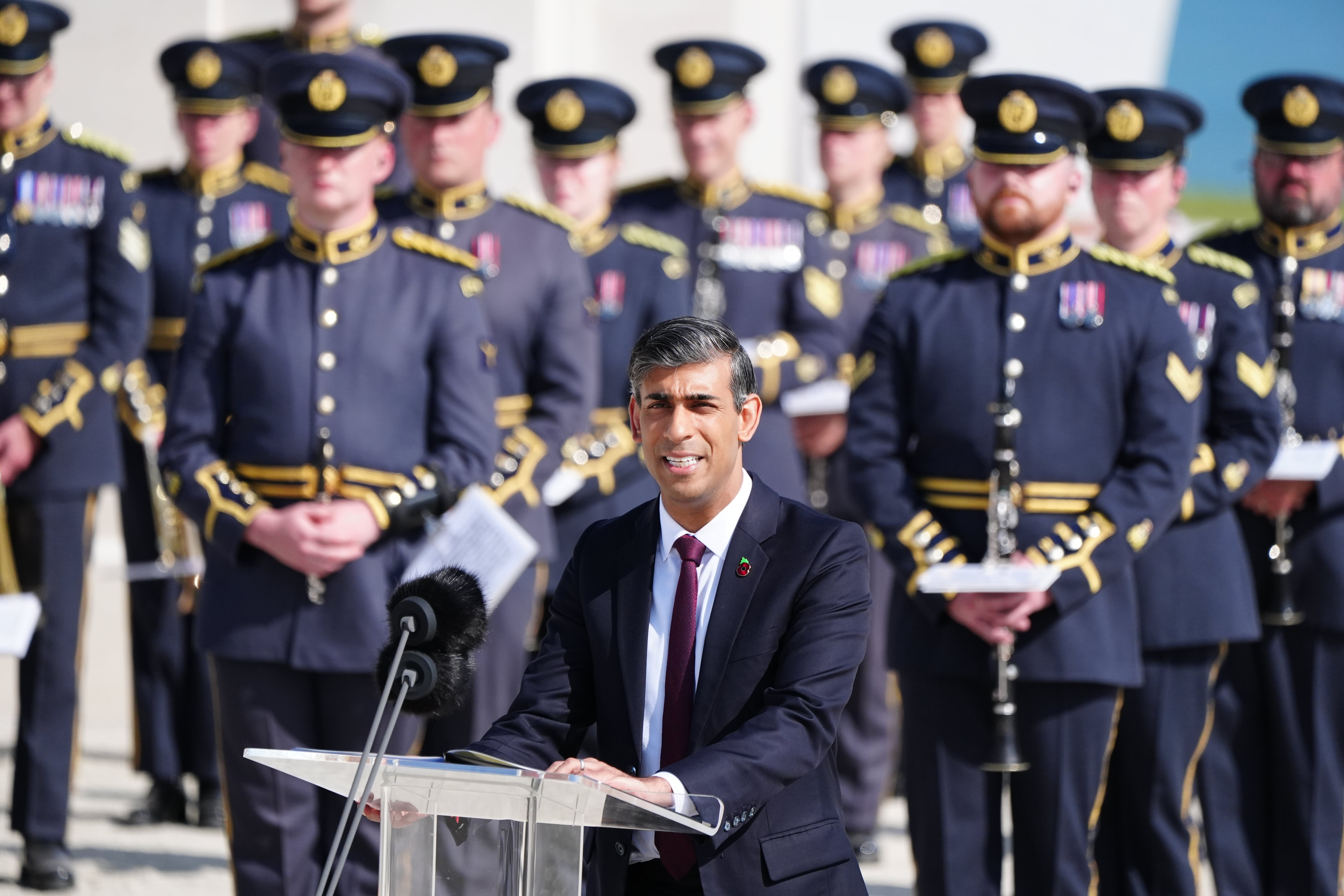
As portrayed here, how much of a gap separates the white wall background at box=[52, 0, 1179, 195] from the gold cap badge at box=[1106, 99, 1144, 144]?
5193 mm

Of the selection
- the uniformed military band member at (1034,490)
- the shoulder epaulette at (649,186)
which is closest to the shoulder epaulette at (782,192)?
the shoulder epaulette at (649,186)

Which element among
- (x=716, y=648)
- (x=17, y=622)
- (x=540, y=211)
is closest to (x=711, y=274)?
(x=540, y=211)

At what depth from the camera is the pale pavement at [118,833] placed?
5.75m

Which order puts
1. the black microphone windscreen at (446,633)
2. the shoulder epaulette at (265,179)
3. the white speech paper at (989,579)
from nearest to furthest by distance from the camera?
the black microphone windscreen at (446,633) → the white speech paper at (989,579) → the shoulder epaulette at (265,179)

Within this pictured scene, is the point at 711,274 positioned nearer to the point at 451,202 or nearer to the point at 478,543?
the point at 451,202

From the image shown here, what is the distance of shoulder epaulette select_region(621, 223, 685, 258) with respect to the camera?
245 inches

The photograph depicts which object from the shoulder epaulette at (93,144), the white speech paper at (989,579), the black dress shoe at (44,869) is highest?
the shoulder epaulette at (93,144)

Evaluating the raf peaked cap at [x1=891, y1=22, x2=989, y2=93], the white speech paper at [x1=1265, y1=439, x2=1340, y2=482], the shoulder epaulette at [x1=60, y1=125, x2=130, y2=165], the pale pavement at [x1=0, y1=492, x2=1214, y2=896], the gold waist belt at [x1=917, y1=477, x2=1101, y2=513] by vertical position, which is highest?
the raf peaked cap at [x1=891, y1=22, x2=989, y2=93]

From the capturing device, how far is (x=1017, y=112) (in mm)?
4504

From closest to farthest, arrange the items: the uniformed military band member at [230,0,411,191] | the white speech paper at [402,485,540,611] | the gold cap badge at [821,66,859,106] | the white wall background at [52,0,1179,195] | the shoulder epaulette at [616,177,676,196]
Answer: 1. the white speech paper at [402,485,540,611]
2. the shoulder epaulette at [616,177,676,196]
3. the gold cap badge at [821,66,859,106]
4. the uniformed military band member at [230,0,411,191]
5. the white wall background at [52,0,1179,195]

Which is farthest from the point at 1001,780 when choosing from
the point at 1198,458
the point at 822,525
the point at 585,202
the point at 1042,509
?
the point at 585,202

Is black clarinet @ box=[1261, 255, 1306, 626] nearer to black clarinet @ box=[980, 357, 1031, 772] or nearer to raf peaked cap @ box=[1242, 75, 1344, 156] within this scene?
raf peaked cap @ box=[1242, 75, 1344, 156]

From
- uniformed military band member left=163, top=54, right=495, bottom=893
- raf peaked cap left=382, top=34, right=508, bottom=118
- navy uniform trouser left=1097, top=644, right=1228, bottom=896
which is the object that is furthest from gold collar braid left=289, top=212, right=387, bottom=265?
navy uniform trouser left=1097, top=644, right=1228, bottom=896

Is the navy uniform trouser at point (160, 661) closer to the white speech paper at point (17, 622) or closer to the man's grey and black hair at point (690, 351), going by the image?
the white speech paper at point (17, 622)
